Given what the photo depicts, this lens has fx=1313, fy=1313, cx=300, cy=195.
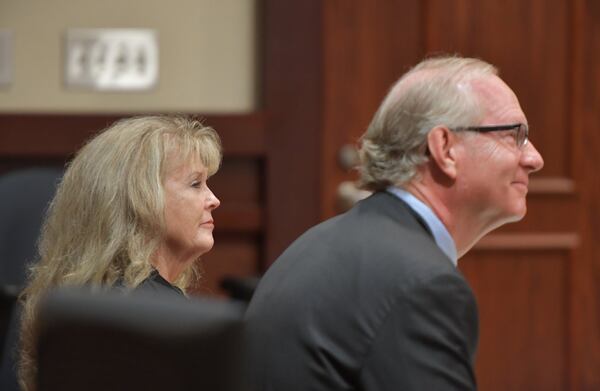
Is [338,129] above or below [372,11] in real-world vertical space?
below

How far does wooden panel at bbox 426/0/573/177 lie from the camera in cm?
413

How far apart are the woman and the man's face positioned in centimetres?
43

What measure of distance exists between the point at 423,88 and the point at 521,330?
7.46ft

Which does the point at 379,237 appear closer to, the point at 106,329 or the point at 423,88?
the point at 423,88

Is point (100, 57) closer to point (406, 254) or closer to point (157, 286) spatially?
point (157, 286)

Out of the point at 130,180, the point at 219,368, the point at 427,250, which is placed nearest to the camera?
the point at 219,368

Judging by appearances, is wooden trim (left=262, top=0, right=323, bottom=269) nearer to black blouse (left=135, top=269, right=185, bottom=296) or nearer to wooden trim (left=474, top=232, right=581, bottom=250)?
wooden trim (left=474, top=232, right=581, bottom=250)

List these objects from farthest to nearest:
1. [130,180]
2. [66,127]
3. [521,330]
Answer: [521,330], [66,127], [130,180]

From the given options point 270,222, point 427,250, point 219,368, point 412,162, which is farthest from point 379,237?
point 270,222

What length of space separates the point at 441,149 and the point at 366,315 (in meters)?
0.40

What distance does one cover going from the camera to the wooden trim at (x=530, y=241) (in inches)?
164

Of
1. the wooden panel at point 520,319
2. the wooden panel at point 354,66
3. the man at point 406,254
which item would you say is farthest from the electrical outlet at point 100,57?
the man at point 406,254

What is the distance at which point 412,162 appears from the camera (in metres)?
2.04

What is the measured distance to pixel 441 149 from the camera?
80.2 inches
